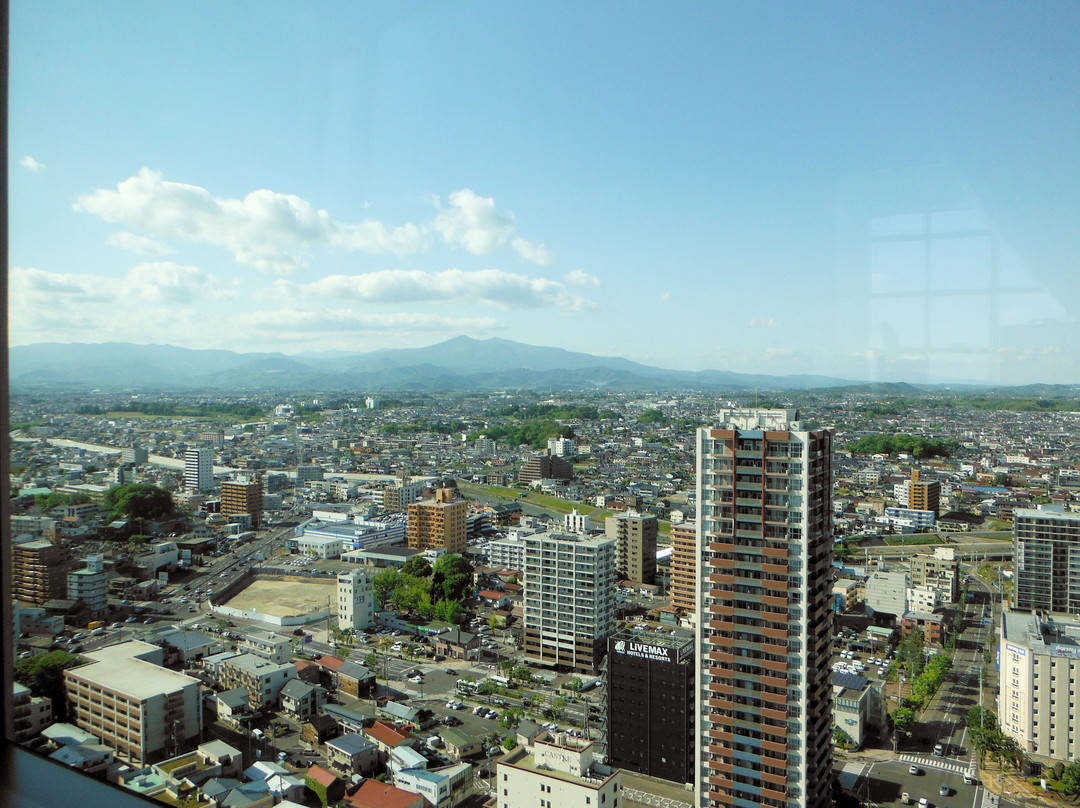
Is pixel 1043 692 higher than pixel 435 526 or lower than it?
higher

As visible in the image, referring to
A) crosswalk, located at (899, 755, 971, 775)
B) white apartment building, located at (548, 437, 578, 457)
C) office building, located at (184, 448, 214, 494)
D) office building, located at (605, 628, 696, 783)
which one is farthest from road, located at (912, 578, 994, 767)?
white apartment building, located at (548, 437, 578, 457)

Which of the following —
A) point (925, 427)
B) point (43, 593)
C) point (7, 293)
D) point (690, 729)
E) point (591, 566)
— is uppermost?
point (7, 293)

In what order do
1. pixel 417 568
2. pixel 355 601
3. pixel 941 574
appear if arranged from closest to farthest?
pixel 941 574, pixel 355 601, pixel 417 568

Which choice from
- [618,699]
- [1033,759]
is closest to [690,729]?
[618,699]

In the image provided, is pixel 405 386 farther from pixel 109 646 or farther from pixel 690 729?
pixel 690 729

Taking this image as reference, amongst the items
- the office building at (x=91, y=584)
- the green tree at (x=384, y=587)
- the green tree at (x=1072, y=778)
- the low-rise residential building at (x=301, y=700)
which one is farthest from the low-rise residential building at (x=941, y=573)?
the office building at (x=91, y=584)

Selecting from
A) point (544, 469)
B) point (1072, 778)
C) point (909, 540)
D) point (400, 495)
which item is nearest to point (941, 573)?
point (909, 540)

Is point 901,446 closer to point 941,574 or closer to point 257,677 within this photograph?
point 941,574
